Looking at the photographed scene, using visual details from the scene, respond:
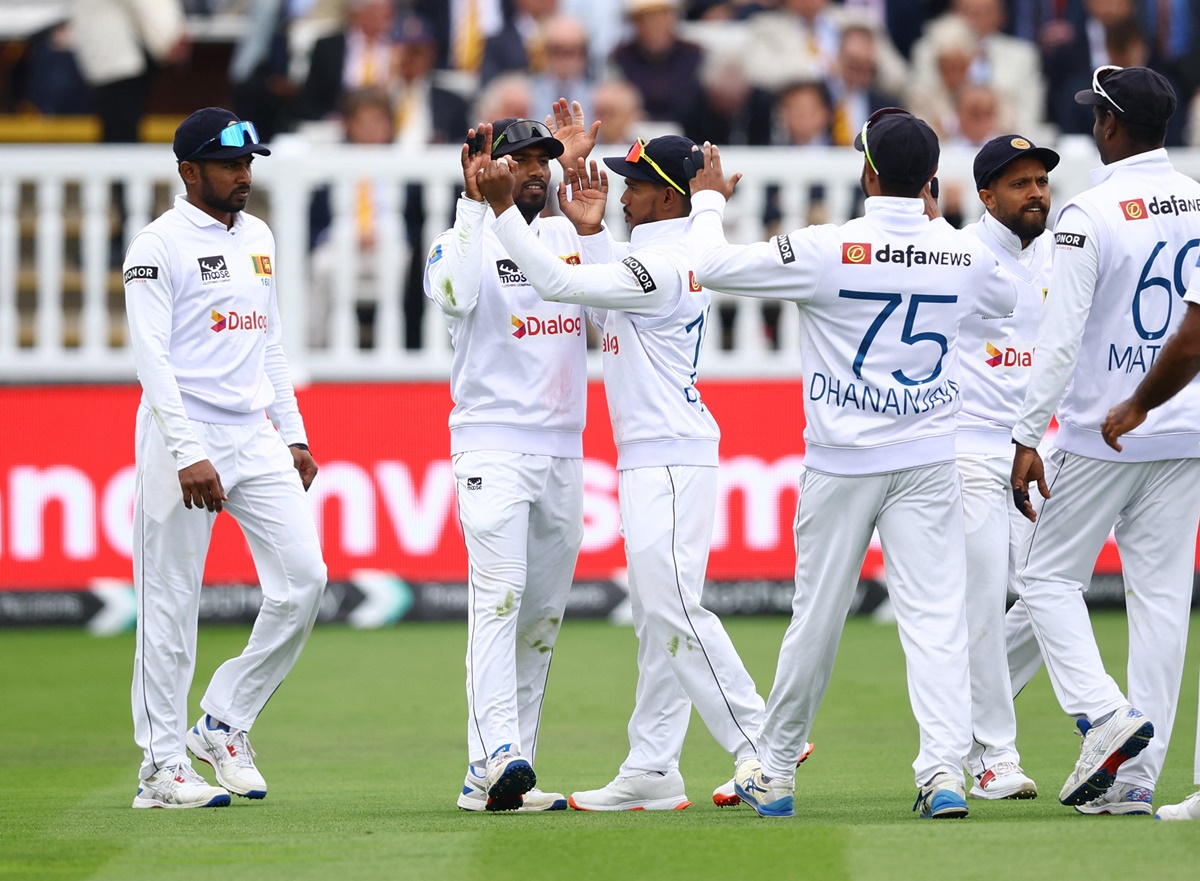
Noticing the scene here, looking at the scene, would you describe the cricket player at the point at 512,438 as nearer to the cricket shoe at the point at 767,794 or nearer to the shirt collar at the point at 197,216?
the cricket shoe at the point at 767,794

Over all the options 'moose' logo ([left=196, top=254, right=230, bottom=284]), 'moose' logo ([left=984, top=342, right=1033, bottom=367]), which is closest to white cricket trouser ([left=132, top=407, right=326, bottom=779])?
'moose' logo ([left=196, top=254, right=230, bottom=284])

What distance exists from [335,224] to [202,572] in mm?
5940

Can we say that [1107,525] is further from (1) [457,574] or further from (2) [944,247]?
(1) [457,574]

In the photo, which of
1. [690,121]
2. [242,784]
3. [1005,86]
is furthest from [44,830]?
[1005,86]

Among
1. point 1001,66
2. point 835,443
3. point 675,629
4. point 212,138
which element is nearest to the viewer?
point 835,443

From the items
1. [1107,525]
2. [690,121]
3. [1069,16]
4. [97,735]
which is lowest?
[97,735]

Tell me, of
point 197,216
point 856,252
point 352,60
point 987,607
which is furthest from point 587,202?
point 352,60

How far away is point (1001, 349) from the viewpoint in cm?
743

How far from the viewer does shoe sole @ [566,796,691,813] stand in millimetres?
6898

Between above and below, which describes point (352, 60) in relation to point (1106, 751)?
above

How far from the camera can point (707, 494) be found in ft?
23.1

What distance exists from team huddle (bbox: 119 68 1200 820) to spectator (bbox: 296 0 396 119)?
742 centimetres

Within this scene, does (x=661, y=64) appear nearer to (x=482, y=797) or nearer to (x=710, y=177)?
(x=710, y=177)

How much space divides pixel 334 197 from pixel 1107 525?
7464 mm
